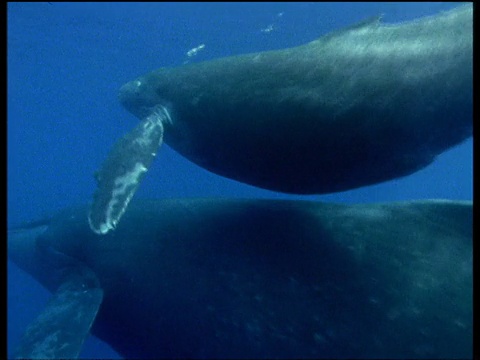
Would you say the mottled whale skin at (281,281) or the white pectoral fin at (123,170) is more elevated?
the white pectoral fin at (123,170)

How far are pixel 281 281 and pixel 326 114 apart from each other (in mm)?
1885

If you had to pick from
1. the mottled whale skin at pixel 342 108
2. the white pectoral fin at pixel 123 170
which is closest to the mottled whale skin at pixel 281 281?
the mottled whale skin at pixel 342 108

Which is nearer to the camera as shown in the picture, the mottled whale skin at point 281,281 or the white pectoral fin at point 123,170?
the mottled whale skin at point 281,281

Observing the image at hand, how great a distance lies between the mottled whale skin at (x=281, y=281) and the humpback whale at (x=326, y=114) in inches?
22.2

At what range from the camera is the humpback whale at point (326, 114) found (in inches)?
179

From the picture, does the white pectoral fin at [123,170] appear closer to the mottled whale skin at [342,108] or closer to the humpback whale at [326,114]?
the humpback whale at [326,114]

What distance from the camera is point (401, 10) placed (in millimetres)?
24797

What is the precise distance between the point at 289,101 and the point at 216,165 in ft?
4.60

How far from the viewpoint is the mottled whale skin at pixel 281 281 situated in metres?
4.48

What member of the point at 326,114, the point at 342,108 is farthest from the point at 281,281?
the point at 342,108

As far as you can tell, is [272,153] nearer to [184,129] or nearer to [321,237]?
[321,237]

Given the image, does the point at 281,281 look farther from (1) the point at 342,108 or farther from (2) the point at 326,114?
(1) the point at 342,108

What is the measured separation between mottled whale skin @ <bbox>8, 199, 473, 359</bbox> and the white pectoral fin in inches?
36.5

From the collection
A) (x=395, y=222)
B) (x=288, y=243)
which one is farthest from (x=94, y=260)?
(x=395, y=222)
